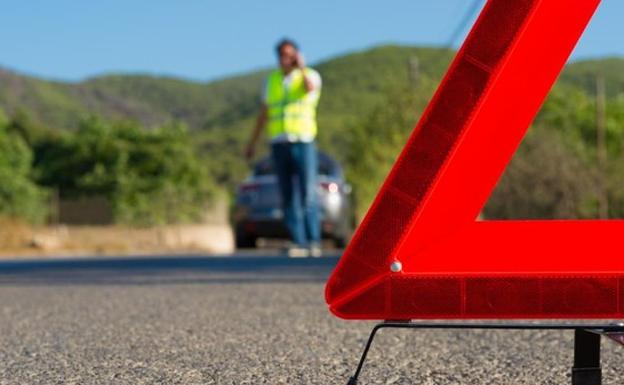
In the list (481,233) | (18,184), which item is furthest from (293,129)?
(18,184)

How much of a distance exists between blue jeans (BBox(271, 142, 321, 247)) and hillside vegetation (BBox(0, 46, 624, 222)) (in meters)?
2.39

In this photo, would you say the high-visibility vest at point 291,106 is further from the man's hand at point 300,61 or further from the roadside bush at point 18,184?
the roadside bush at point 18,184

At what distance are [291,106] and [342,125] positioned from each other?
79.5m

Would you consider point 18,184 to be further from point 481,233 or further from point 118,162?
point 481,233

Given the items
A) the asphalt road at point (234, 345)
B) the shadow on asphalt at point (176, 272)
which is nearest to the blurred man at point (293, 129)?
the shadow on asphalt at point (176, 272)

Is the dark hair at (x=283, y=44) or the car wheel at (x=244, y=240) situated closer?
the dark hair at (x=283, y=44)

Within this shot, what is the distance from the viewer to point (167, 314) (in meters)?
5.29


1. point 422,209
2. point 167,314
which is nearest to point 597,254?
point 422,209

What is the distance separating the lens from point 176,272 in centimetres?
876

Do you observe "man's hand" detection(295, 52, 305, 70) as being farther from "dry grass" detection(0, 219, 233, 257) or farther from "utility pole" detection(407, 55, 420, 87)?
"utility pole" detection(407, 55, 420, 87)

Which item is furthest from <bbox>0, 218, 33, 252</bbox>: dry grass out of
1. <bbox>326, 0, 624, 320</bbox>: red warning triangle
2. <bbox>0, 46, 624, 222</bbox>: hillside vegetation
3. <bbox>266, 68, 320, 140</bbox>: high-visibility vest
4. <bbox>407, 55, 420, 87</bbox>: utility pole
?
<bbox>326, 0, 624, 320</bbox>: red warning triangle

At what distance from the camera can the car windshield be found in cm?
1342

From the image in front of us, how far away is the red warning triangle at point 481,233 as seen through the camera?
2197 millimetres

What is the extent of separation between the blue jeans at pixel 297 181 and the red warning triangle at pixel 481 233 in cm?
718
